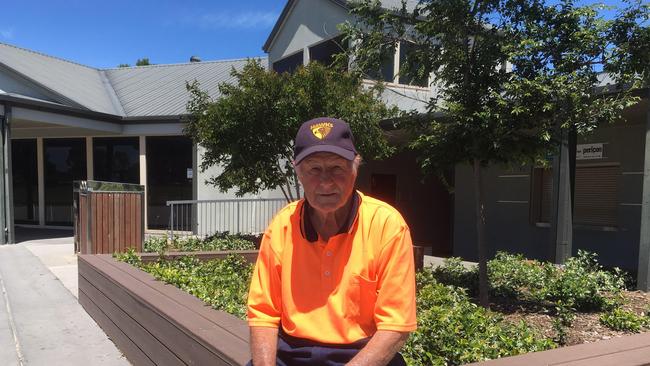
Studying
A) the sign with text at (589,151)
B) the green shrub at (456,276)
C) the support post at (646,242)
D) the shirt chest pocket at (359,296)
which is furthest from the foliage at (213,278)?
the sign with text at (589,151)

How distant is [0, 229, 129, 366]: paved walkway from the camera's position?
4.71 metres

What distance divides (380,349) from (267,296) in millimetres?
487

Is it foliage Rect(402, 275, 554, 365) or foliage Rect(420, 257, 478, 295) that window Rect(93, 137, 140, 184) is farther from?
foliage Rect(402, 275, 554, 365)

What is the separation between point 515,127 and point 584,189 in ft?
21.2

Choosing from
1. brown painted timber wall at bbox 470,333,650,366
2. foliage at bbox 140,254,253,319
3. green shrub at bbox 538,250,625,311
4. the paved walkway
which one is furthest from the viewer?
green shrub at bbox 538,250,625,311

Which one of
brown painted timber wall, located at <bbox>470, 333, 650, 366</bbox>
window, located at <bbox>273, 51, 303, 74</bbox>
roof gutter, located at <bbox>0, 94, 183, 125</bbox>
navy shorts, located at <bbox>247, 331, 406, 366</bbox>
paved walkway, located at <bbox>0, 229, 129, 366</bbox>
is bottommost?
paved walkway, located at <bbox>0, 229, 129, 366</bbox>

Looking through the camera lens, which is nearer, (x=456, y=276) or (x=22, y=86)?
(x=456, y=276)

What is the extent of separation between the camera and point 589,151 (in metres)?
10.1

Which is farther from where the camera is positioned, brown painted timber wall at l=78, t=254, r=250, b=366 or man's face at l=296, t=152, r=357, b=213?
brown painted timber wall at l=78, t=254, r=250, b=366

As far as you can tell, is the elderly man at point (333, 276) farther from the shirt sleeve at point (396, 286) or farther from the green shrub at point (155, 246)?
the green shrub at point (155, 246)

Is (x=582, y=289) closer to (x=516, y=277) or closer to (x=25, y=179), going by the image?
(x=516, y=277)

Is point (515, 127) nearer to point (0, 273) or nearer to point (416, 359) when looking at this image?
point (416, 359)

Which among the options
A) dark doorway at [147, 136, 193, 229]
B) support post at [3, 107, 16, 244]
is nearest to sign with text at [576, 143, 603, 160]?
dark doorway at [147, 136, 193, 229]

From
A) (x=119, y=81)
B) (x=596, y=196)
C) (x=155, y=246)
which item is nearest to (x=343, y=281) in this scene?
(x=155, y=246)
